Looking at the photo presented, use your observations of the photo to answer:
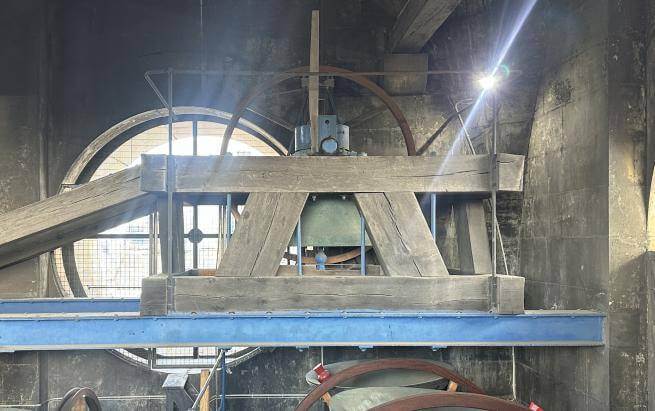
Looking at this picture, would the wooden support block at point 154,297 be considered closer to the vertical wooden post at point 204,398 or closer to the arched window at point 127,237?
the vertical wooden post at point 204,398

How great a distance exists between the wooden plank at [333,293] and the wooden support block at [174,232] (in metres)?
0.33

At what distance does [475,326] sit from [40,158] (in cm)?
597

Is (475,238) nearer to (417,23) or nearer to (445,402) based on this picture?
(445,402)

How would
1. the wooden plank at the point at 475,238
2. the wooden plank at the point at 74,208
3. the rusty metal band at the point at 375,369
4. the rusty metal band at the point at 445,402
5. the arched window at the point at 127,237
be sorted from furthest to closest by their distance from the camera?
the arched window at the point at 127,237 < the rusty metal band at the point at 375,369 < the wooden plank at the point at 475,238 < the wooden plank at the point at 74,208 < the rusty metal band at the point at 445,402

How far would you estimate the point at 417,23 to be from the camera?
17.7 feet

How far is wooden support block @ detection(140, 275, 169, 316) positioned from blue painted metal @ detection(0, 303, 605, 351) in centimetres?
6

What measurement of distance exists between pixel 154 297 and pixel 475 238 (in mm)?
2506

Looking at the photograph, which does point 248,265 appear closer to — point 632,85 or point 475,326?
point 475,326

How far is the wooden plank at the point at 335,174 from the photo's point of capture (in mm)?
3385

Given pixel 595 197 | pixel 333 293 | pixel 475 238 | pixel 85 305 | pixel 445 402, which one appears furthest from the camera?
pixel 85 305

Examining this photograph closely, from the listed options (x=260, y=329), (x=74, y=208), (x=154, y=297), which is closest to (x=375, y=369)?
(x=260, y=329)

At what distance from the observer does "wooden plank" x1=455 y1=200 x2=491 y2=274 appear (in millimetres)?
3721

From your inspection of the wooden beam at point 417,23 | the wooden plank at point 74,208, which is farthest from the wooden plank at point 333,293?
the wooden beam at point 417,23

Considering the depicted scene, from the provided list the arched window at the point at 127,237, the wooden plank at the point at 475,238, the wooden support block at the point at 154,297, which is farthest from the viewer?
the arched window at the point at 127,237
